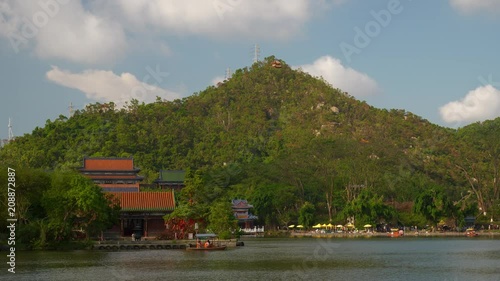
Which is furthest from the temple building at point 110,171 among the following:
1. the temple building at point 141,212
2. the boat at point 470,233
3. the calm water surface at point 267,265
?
the boat at point 470,233

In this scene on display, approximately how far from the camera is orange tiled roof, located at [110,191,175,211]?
6484 cm

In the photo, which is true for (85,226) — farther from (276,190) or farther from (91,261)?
(276,190)

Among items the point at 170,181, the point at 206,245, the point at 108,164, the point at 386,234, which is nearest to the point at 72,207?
the point at 206,245

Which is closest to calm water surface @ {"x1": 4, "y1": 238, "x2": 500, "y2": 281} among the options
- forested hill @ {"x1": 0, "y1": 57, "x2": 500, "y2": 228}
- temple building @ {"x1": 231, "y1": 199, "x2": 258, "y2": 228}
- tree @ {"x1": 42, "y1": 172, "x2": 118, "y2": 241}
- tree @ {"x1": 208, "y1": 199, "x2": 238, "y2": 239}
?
tree @ {"x1": 42, "y1": 172, "x2": 118, "y2": 241}

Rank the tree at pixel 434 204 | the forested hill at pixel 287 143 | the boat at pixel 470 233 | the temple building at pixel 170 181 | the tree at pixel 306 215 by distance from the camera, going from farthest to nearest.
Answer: the forested hill at pixel 287 143, the temple building at pixel 170 181, the tree at pixel 306 215, the tree at pixel 434 204, the boat at pixel 470 233

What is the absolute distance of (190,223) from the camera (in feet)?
209

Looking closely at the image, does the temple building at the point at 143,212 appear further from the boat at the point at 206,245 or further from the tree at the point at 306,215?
the tree at the point at 306,215

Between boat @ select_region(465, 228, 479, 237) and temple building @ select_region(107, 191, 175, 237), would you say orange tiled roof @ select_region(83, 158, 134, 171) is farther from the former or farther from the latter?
boat @ select_region(465, 228, 479, 237)

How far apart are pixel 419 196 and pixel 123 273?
54213 mm

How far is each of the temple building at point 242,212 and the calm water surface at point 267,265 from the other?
3453cm

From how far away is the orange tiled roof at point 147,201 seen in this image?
64844 mm

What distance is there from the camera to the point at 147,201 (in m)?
65.6

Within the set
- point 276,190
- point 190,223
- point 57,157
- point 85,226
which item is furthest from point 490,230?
point 57,157

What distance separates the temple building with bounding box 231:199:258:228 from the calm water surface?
113 ft
